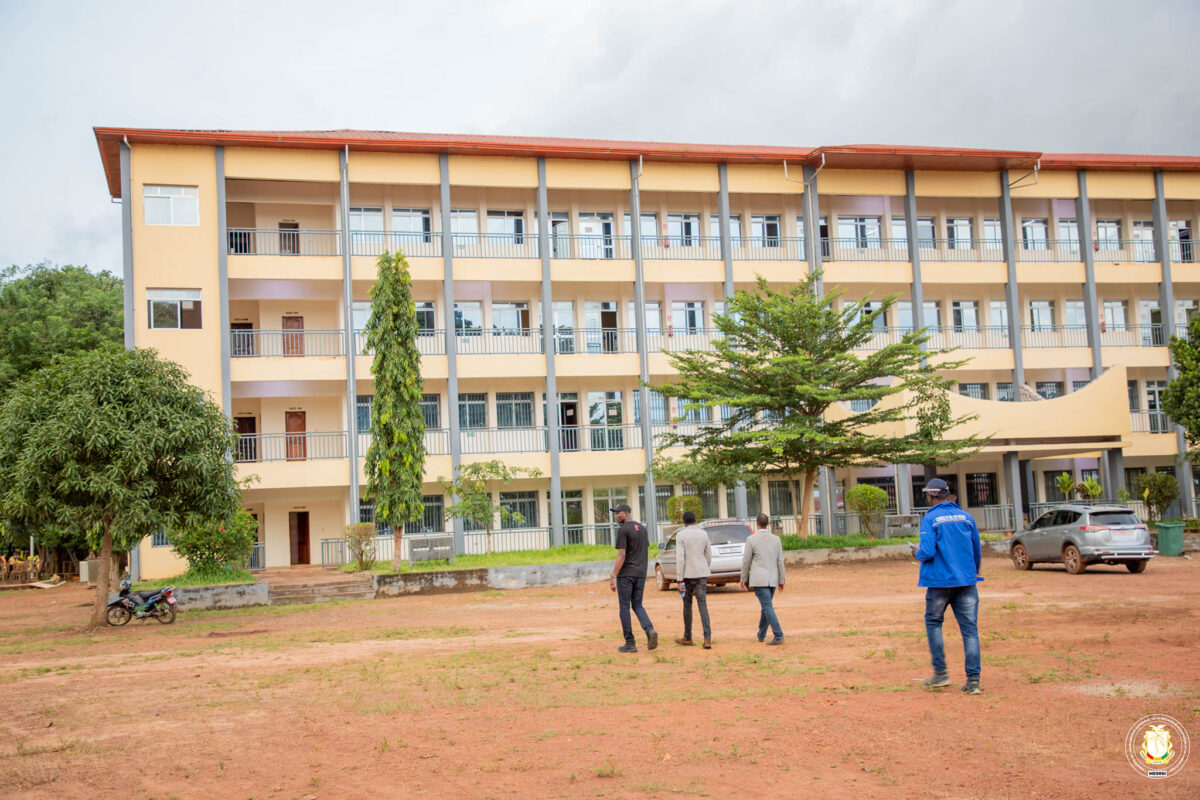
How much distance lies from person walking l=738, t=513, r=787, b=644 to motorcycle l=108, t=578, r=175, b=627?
12.7 meters

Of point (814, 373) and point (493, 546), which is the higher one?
point (814, 373)

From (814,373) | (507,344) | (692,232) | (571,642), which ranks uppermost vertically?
(692,232)

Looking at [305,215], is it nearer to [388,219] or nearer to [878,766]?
[388,219]

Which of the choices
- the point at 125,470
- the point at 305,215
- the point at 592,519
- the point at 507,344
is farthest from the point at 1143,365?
the point at 125,470

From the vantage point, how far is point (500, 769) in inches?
260

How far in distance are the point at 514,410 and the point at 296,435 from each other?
24.9 ft

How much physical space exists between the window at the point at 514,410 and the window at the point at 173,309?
10440 mm

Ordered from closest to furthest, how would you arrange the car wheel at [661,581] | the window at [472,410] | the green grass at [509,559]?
1. the car wheel at [661,581]
2. the green grass at [509,559]
3. the window at [472,410]

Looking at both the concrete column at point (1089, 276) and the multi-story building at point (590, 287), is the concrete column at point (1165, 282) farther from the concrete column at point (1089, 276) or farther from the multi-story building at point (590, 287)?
the concrete column at point (1089, 276)

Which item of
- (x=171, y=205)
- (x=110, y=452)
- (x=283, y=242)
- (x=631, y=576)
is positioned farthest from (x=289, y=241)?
(x=631, y=576)

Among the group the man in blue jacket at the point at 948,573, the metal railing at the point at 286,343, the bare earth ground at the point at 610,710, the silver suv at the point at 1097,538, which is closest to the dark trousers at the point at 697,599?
the bare earth ground at the point at 610,710

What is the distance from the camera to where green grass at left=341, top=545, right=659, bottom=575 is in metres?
25.3

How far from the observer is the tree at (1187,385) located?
97.2 ft

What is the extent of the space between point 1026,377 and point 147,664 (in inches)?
1386
